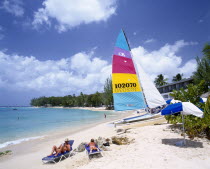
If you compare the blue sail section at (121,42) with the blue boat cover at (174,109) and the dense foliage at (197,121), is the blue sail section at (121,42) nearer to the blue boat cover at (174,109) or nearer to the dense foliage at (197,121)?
the dense foliage at (197,121)

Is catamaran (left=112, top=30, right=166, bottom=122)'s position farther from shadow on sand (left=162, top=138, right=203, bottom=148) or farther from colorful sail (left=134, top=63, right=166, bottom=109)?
shadow on sand (left=162, top=138, right=203, bottom=148)

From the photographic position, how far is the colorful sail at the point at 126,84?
37.2 feet

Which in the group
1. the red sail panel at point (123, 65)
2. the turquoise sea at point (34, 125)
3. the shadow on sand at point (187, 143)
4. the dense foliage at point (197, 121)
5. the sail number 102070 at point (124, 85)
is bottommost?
the turquoise sea at point (34, 125)

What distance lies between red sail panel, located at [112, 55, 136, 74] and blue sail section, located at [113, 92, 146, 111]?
5.76 feet

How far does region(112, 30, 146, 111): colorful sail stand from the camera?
11344 millimetres

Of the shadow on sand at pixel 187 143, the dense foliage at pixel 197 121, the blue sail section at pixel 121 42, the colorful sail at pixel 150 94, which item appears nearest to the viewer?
the shadow on sand at pixel 187 143

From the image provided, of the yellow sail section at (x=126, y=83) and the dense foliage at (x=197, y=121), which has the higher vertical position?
the yellow sail section at (x=126, y=83)

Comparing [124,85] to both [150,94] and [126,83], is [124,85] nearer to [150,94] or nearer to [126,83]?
[126,83]

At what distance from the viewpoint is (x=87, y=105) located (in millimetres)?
109875

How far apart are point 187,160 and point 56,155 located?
614 cm

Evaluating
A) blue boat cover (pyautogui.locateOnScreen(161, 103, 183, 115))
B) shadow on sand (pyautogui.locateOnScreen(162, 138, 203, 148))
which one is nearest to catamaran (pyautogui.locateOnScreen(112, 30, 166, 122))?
shadow on sand (pyautogui.locateOnScreen(162, 138, 203, 148))

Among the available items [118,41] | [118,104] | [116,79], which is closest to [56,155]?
[118,104]

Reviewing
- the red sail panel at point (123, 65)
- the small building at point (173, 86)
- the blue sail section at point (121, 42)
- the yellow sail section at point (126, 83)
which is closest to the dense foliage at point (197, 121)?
the yellow sail section at point (126, 83)

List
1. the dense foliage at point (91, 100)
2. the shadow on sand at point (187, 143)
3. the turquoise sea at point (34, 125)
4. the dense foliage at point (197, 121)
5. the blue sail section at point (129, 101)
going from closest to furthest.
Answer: the shadow on sand at point (187, 143), the dense foliage at point (197, 121), the blue sail section at point (129, 101), the turquoise sea at point (34, 125), the dense foliage at point (91, 100)
